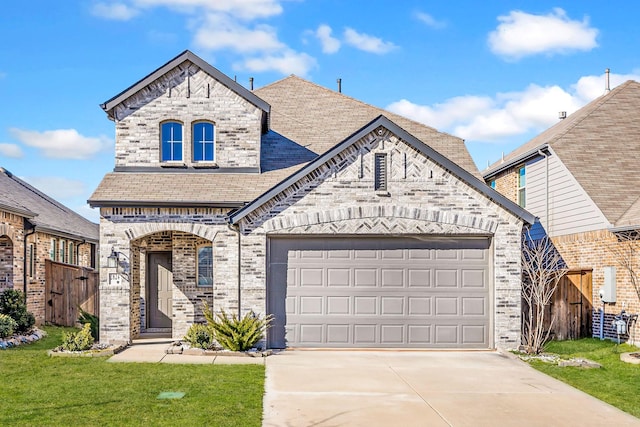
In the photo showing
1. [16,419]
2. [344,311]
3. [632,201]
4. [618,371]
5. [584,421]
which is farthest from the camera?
[632,201]

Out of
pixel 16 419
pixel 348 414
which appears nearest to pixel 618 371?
pixel 348 414

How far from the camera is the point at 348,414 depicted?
977 centimetres

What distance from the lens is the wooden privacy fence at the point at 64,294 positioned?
22219 mm

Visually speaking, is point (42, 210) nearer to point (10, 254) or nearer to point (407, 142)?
point (10, 254)

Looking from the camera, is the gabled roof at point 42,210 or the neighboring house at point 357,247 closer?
the neighboring house at point 357,247

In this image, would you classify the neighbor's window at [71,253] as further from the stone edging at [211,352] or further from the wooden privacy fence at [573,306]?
the wooden privacy fence at [573,306]

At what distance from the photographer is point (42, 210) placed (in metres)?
24.8

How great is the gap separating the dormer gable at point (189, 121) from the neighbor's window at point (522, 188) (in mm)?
9883

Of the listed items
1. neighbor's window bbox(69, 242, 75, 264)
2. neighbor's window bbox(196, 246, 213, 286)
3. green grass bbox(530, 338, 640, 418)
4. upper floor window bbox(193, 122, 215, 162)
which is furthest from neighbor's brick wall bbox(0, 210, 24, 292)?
green grass bbox(530, 338, 640, 418)

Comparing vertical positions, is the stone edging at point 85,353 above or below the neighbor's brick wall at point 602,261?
below

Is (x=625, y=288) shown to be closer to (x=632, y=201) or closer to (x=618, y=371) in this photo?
(x=632, y=201)

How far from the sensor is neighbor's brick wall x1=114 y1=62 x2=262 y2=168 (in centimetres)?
1775

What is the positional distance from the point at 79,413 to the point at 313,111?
49.5 ft

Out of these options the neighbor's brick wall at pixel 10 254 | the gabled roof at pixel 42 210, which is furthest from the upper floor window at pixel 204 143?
the neighbor's brick wall at pixel 10 254
